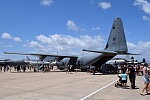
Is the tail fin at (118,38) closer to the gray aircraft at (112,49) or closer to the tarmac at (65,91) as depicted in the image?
the gray aircraft at (112,49)

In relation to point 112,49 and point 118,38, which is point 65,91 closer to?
point 118,38

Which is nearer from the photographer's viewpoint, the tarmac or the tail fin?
the tarmac

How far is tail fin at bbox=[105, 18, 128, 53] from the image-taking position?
34.0 m

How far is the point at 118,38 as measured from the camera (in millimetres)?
34438

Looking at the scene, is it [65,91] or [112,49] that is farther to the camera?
[112,49]

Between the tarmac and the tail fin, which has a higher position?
the tail fin

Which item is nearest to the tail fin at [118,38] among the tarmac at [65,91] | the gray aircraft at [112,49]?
the gray aircraft at [112,49]

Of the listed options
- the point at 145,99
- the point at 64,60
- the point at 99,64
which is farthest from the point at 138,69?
the point at 145,99

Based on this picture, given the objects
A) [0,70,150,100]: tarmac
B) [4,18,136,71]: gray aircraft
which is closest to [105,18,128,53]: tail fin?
[4,18,136,71]: gray aircraft

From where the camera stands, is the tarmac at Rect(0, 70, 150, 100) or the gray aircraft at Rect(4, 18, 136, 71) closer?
the tarmac at Rect(0, 70, 150, 100)

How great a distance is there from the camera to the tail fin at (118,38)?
34.0 meters

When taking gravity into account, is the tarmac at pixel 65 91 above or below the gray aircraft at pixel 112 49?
below

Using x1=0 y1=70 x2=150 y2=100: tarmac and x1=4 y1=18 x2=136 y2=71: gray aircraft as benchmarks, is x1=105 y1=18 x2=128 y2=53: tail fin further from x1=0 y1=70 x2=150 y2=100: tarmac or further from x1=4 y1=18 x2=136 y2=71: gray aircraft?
x1=0 y1=70 x2=150 y2=100: tarmac

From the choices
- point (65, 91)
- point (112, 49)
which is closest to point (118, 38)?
point (112, 49)
